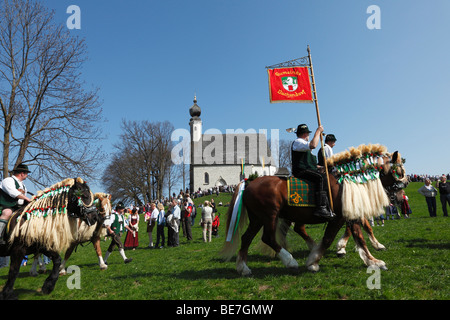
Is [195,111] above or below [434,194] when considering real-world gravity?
above

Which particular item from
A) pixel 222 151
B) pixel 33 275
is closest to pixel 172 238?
pixel 33 275

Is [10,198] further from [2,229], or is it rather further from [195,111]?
[195,111]

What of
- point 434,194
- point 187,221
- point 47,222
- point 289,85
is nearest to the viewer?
point 47,222

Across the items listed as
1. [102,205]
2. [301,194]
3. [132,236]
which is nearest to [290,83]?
[301,194]

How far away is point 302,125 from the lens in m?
6.18

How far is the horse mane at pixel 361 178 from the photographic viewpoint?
18.1ft

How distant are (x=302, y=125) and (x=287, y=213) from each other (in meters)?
1.95

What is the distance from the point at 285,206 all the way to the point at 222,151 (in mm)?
73237

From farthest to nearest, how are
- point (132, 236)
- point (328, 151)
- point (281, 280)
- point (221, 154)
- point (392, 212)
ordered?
point (221, 154) → point (392, 212) → point (132, 236) → point (328, 151) → point (281, 280)

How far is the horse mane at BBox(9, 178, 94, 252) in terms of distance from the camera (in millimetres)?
5586

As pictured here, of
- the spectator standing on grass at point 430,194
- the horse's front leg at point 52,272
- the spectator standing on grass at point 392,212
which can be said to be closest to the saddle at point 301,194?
the horse's front leg at point 52,272

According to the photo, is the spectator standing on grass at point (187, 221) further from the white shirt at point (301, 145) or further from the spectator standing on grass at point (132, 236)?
the white shirt at point (301, 145)

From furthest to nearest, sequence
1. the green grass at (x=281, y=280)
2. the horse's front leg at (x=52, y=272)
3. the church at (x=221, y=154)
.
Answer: the church at (x=221, y=154) < the horse's front leg at (x=52, y=272) < the green grass at (x=281, y=280)

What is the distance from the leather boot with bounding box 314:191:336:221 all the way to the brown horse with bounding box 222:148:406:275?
19 cm
